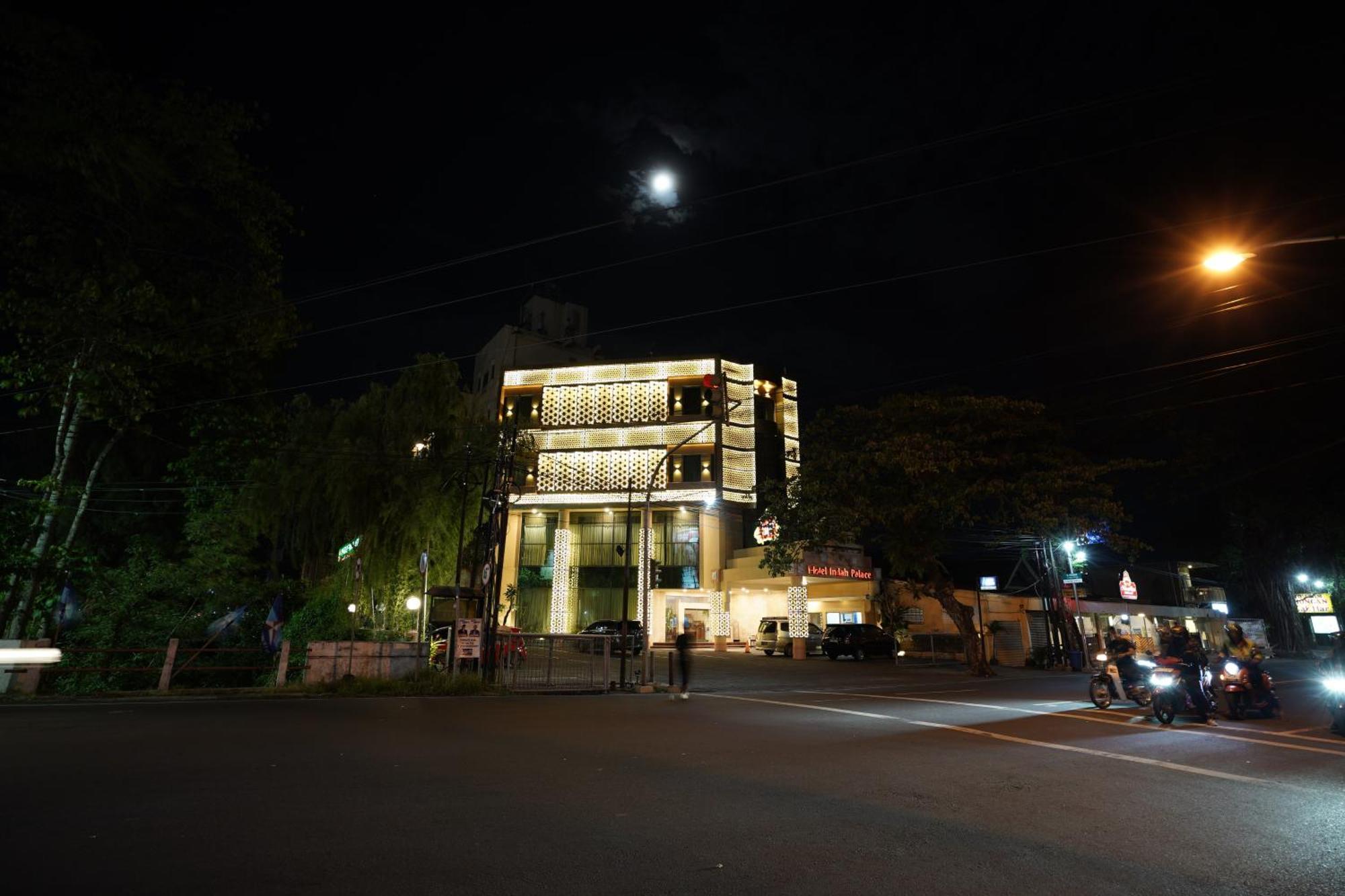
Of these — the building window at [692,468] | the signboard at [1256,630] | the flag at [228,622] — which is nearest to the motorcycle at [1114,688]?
the flag at [228,622]

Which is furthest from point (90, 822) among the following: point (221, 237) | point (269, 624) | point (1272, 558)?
point (1272, 558)

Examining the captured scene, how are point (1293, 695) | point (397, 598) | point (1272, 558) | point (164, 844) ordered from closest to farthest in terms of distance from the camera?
point (164, 844), point (1293, 695), point (397, 598), point (1272, 558)

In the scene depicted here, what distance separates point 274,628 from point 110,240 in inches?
493

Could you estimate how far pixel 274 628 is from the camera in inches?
809

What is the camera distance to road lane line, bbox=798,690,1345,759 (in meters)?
8.91

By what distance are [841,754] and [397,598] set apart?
756 inches

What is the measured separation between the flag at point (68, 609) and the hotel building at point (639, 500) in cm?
2619

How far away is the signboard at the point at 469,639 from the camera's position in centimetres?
1733

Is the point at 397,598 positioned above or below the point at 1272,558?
below

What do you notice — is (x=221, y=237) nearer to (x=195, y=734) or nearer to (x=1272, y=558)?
(x=195, y=734)

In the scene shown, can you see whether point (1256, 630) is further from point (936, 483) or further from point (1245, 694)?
point (1245, 694)

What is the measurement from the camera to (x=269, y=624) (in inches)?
802

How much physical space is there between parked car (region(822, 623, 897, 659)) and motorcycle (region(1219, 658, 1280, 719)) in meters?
21.0

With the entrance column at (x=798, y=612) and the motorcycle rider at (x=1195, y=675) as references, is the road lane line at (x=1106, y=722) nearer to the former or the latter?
the motorcycle rider at (x=1195, y=675)
